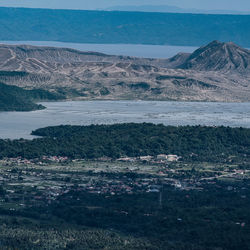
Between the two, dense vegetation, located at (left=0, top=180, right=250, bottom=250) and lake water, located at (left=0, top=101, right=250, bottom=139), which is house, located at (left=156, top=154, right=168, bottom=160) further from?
dense vegetation, located at (left=0, top=180, right=250, bottom=250)

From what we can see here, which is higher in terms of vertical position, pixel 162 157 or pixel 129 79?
pixel 129 79

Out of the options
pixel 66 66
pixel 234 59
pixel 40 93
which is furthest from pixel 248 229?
pixel 234 59

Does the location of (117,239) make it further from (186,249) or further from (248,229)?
(248,229)

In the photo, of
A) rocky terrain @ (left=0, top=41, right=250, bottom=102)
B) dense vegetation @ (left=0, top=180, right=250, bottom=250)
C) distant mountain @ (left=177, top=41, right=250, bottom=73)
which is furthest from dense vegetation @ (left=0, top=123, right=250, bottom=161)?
distant mountain @ (left=177, top=41, right=250, bottom=73)

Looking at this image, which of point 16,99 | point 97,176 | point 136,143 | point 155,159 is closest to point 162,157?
point 155,159

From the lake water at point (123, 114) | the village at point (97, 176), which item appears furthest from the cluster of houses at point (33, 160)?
the lake water at point (123, 114)

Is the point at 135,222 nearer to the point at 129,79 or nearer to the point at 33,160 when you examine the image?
the point at 33,160

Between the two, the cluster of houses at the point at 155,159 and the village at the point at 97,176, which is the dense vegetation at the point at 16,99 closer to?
the cluster of houses at the point at 155,159
